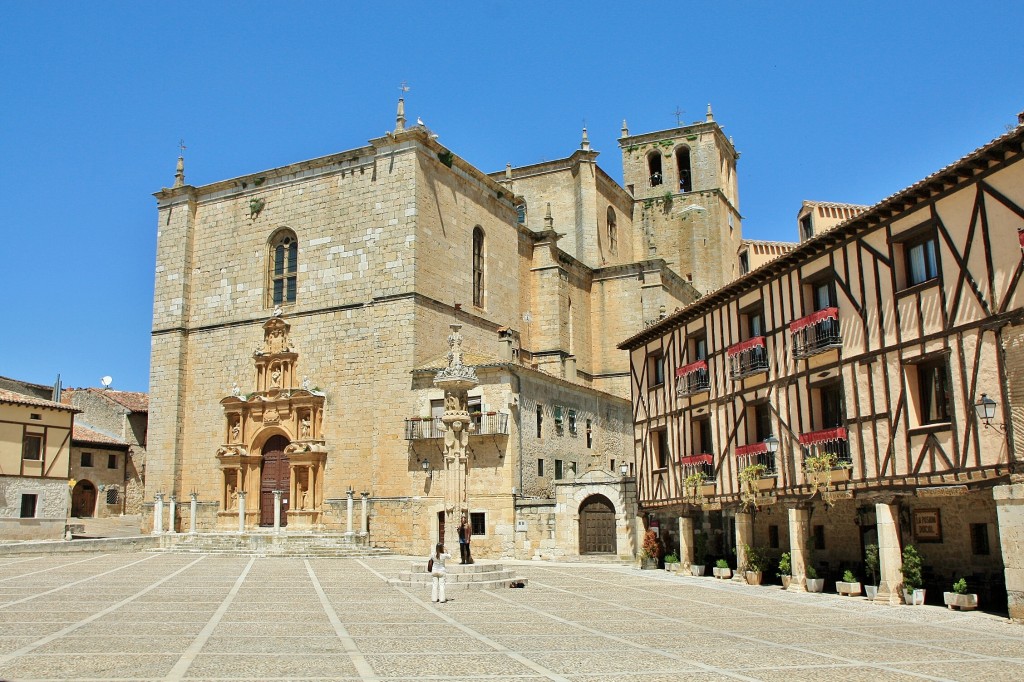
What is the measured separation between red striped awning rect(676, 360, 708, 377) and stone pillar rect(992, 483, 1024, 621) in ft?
34.5

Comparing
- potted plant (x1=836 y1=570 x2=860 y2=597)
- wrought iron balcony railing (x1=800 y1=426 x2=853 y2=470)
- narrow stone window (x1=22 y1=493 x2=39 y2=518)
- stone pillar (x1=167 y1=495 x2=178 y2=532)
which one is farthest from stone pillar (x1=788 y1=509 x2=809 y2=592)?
narrow stone window (x1=22 y1=493 x2=39 y2=518)

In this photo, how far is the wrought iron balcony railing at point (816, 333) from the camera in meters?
18.7

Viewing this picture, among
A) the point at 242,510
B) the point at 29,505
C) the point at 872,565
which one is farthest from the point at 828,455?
the point at 29,505

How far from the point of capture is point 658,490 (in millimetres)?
27266

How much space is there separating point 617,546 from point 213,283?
2041 centimetres

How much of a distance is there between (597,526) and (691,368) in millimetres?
7481

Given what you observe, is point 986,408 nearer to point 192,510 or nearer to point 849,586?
point 849,586

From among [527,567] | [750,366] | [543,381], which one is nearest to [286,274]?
[543,381]

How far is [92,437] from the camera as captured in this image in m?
47.4

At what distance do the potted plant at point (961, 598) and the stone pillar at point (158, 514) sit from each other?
91.6ft

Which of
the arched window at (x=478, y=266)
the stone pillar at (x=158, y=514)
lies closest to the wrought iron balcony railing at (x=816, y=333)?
the arched window at (x=478, y=266)

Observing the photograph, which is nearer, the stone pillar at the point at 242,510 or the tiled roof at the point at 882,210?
the tiled roof at the point at 882,210

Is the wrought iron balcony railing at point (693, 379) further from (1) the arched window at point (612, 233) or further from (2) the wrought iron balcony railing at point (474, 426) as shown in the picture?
(1) the arched window at point (612, 233)

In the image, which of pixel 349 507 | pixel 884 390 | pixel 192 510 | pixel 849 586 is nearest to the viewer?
pixel 884 390
